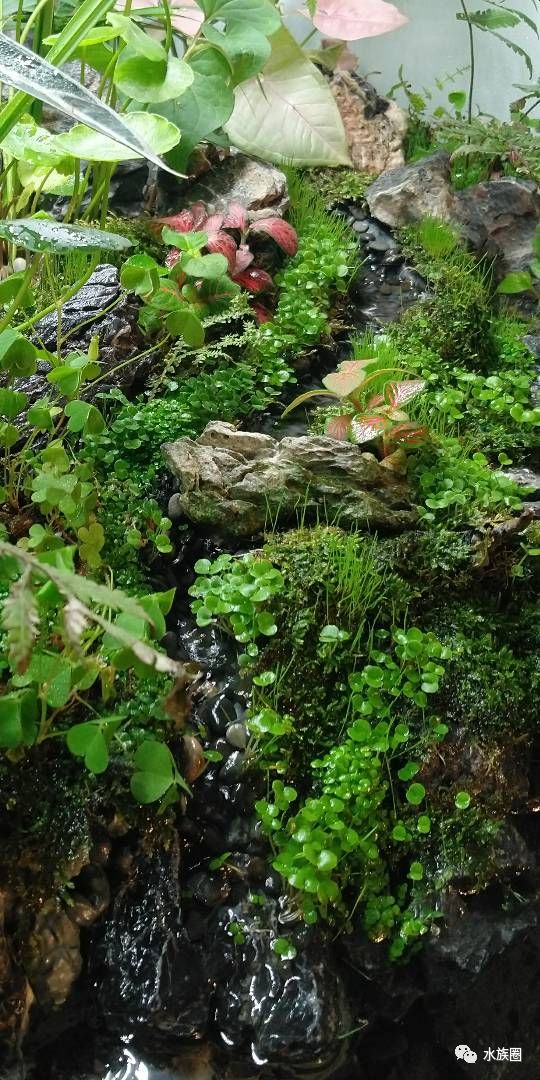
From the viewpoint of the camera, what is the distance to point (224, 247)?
2863 millimetres

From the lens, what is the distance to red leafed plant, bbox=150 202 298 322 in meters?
2.89

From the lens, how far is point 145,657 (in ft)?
3.29

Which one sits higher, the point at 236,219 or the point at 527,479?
the point at 236,219

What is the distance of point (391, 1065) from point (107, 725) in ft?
3.46

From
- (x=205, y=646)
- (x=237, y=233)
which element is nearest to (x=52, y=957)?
(x=205, y=646)

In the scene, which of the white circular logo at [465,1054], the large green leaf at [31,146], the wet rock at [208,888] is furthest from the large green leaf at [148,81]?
the white circular logo at [465,1054]

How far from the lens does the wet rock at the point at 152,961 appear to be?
69.7 inches

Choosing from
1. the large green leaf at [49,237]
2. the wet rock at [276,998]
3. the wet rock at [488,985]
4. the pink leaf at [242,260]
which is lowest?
the wet rock at [488,985]

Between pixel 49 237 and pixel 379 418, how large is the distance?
106cm

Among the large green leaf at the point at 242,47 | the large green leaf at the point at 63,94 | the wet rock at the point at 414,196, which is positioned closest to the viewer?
the large green leaf at the point at 63,94

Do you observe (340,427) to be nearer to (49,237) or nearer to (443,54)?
(49,237)

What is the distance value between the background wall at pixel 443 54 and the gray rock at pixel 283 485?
294 cm

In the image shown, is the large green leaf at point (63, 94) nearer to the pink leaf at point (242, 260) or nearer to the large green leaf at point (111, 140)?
the large green leaf at point (111, 140)

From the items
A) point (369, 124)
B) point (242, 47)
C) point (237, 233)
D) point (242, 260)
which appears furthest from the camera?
point (369, 124)
